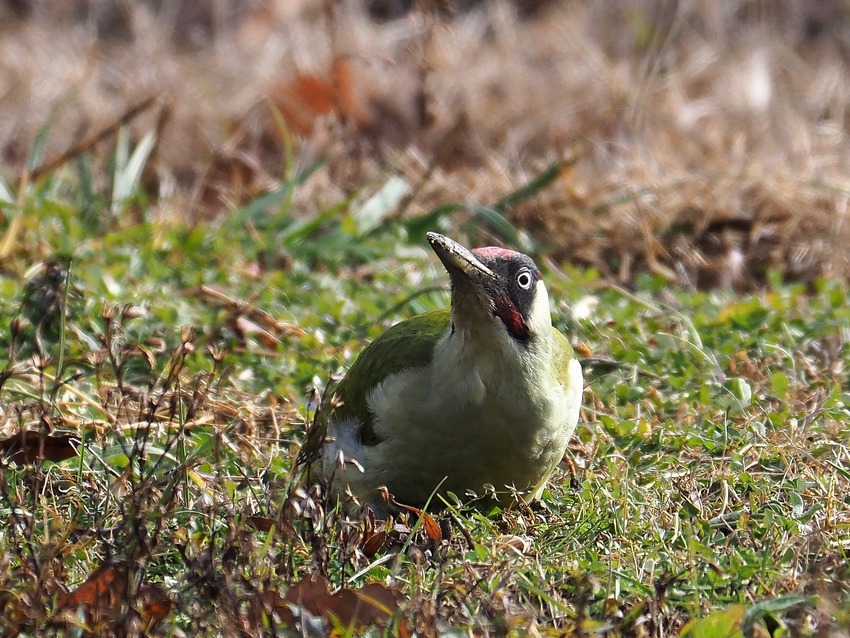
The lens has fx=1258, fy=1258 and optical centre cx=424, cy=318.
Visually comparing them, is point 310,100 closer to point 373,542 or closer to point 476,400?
point 476,400

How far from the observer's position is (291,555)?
221 centimetres

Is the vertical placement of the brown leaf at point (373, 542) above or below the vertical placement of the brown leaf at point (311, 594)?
below

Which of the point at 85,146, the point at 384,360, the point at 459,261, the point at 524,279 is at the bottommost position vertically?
the point at 85,146

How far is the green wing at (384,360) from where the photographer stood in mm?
2775

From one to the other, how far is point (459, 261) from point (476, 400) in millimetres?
291

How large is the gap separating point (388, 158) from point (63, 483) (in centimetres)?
365

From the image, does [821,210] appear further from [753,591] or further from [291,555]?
[291,555]

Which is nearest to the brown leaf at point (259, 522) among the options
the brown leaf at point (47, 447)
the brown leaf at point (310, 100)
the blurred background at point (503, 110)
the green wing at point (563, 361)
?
the brown leaf at point (47, 447)

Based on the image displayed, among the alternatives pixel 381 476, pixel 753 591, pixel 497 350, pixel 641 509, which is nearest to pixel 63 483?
pixel 381 476

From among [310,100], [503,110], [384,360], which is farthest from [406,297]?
[503,110]

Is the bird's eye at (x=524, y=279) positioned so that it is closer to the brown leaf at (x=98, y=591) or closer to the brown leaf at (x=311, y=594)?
the brown leaf at (x=311, y=594)

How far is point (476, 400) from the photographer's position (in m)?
2.60

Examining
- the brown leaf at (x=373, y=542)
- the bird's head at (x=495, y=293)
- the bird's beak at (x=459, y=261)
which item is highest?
the bird's beak at (x=459, y=261)

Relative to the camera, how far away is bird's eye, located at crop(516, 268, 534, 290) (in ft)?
8.78
